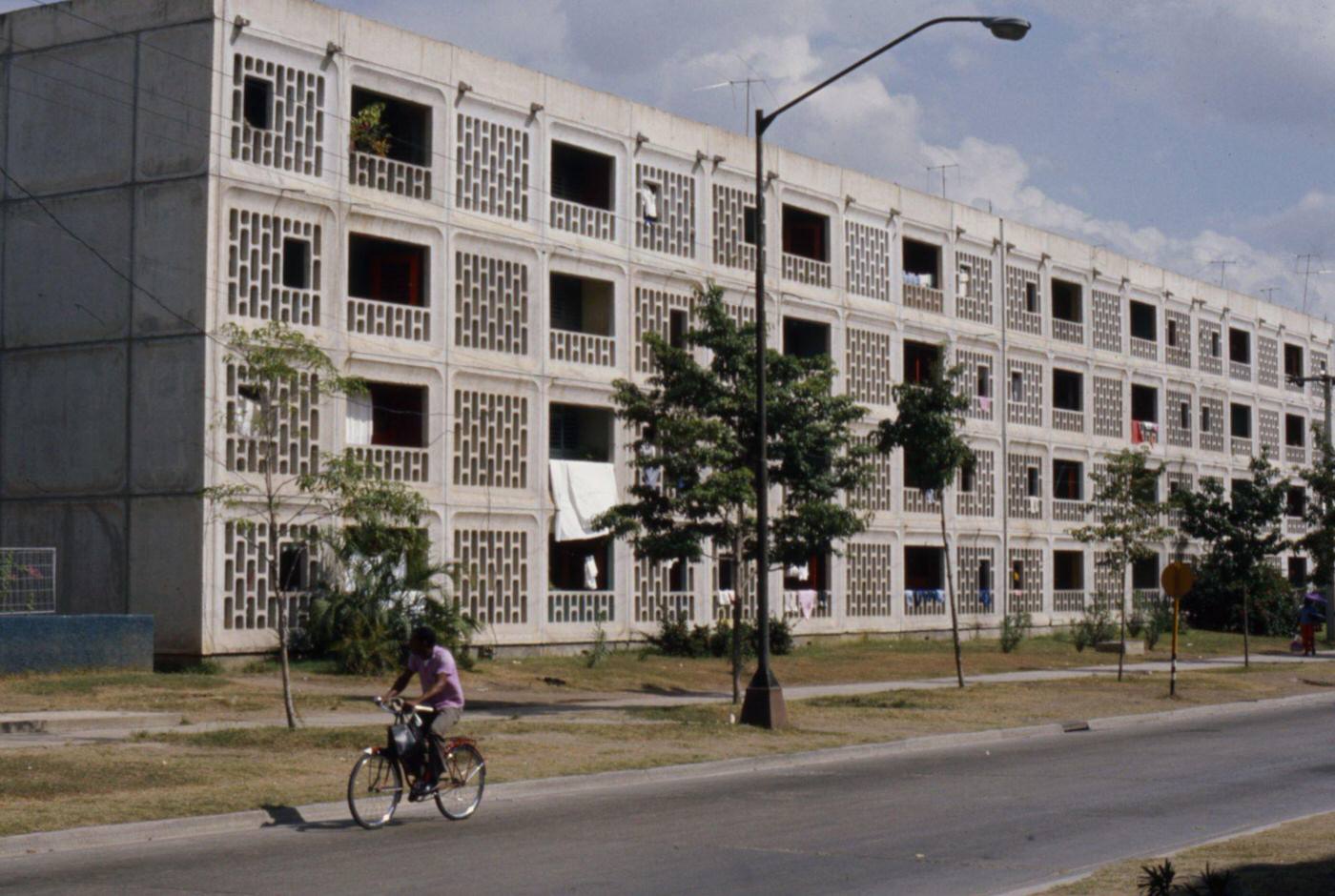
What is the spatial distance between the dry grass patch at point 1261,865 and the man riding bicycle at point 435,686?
614 cm

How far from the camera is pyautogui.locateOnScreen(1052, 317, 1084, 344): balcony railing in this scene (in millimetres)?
57906

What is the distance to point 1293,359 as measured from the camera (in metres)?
76.5

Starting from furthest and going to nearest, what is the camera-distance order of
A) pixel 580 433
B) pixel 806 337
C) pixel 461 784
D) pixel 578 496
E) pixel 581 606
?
pixel 806 337 < pixel 580 433 < pixel 581 606 < pixel 578 496 < pixel 461 784

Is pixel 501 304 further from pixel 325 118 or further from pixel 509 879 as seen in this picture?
pixel 509 879

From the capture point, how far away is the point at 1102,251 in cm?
6084

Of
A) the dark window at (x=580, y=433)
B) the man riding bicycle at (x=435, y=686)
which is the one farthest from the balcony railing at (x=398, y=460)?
the man riding bicycle at (x=435, y=686)

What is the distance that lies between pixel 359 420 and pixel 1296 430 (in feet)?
175

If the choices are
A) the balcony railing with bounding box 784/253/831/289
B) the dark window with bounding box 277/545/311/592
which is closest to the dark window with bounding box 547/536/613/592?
the dark window with bounding box 277/545/311/592

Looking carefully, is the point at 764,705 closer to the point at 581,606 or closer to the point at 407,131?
the point at 581,606

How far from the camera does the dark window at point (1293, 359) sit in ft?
249

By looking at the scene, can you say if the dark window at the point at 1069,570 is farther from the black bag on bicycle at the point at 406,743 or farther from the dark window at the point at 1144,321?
the black bag on bicycle at the point at 406,743

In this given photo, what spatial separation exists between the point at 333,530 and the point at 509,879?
21064 mm

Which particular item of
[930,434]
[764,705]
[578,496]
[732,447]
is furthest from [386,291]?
[764,705]

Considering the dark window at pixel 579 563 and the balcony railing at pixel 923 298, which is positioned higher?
the balcony railing at pixel 923 298
